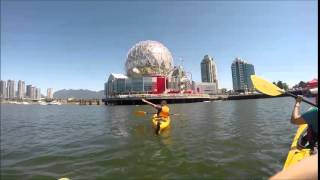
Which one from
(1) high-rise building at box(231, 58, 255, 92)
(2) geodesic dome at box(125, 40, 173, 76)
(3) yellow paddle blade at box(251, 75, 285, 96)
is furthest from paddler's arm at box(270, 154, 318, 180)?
(1) high-rise building at box(231, 58, 255, 92)

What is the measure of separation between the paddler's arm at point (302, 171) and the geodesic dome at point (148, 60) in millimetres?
110247

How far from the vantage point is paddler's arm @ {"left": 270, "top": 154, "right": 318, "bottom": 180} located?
5.77 feet

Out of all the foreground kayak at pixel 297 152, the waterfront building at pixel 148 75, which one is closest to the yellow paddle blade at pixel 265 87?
the foreground kayak at pixel 297 152

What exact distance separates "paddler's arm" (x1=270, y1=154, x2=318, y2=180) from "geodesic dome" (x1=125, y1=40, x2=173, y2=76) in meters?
110

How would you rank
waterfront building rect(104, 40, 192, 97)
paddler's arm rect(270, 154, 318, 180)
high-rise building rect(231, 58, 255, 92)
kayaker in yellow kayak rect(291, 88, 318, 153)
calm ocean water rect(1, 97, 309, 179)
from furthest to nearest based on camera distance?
1. high-rise building rect(231, 58, 255, 92)
2. waterfront building rect(104, 40, 192, 97)
3. calm ocean water rect(1, 97, 309, 179)
4. kayaker in yellow kayak rect(291, 88, 318, 153)
5. paddler's arm rect(270, 154, 318, 180)

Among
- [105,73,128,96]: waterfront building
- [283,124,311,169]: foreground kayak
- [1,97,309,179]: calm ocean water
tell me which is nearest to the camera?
[283,124,311,169]: foreground kayak

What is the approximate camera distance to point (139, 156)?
1198 cm

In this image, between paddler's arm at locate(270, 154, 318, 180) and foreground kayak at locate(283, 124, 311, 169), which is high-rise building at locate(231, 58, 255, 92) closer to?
foreground kayak at locate(283, 124, 311, 169)

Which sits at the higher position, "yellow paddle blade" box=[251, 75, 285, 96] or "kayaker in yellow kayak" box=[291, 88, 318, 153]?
"yellow paddle blade" box=[251, 75, 285, 96]

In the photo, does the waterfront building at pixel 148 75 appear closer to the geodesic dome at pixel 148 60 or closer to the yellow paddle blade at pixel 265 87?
the geodesic dome at pixel 148 60

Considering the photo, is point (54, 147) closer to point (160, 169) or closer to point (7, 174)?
point (7, 174)

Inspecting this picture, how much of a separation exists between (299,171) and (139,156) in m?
10.6

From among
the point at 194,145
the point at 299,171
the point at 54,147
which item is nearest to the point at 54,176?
the point at 54,147

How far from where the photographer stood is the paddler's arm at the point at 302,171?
69.2 inches
